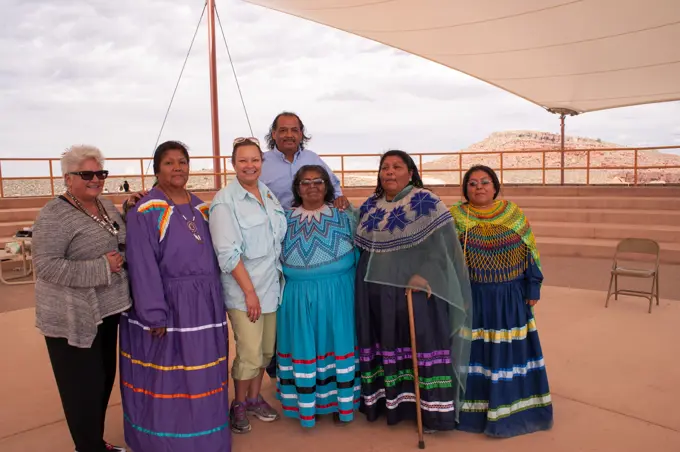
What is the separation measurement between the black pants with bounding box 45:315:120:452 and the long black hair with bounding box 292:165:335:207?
3.47ft

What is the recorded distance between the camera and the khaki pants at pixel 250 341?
2596 millimetres

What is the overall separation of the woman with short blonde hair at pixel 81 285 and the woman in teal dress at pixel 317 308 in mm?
799

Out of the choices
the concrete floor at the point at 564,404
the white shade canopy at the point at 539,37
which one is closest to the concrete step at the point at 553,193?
the white shade canopy at the point at 539,37

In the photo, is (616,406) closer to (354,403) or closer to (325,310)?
(354,403)

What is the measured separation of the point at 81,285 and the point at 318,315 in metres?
1.09

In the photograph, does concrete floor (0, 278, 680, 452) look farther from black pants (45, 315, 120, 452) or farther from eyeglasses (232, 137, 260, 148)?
eyeglasses (232, 137, 260, 148)

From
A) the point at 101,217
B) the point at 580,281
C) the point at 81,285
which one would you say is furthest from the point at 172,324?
the point at 580,281

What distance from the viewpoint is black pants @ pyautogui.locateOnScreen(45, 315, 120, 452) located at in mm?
2225

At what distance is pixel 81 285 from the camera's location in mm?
2143

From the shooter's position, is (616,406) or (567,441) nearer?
(567,441)

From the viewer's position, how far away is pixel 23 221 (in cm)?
924

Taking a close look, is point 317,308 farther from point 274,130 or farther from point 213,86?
point 213,86

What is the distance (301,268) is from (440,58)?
706 centimetres

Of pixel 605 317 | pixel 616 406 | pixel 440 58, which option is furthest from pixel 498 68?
pixel 616 406
